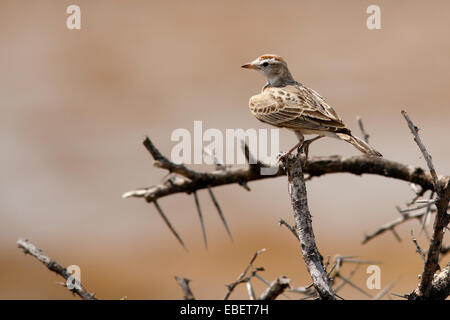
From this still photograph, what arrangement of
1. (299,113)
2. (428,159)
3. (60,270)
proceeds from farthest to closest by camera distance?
(299,113), (60,270), (428,159)

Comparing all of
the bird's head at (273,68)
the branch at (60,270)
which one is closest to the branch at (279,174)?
the branch at (60,270)

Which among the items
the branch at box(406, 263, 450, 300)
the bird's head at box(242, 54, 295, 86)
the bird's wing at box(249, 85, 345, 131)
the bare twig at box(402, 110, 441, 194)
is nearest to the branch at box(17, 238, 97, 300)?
the branch at box(406, 263, 450, 300)

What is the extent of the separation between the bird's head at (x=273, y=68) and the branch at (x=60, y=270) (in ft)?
11.4

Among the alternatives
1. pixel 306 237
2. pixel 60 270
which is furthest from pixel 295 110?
pixel 60 270

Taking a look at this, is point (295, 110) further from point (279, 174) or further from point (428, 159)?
point (428, 159)

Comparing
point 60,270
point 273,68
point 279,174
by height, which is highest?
point 273,68

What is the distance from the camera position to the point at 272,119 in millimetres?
6066

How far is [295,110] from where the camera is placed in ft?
19.6

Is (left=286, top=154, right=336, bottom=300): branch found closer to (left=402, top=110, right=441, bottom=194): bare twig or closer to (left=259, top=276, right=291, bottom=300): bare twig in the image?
(left=259, top=276, right=291, bottom=300): bare twig

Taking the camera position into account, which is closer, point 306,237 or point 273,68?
point 306,237

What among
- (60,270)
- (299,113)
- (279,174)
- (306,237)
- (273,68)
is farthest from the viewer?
(273,68)

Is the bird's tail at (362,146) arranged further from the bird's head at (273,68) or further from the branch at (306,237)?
the bird's head at (273,68)

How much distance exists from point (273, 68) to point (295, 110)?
1.08m
